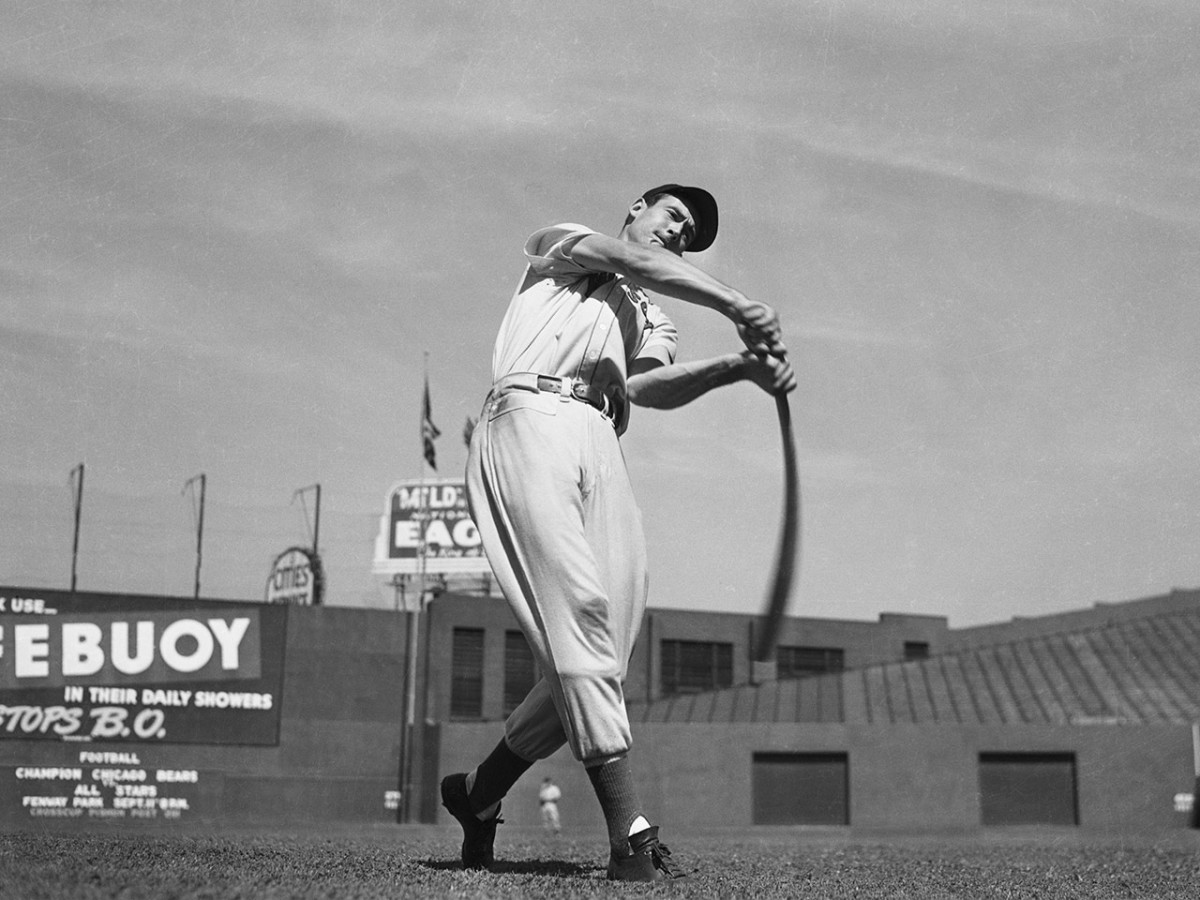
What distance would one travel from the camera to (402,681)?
36.6m

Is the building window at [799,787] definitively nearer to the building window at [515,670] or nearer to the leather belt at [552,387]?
the building window at [515,670]

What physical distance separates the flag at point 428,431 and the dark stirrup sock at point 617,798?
41.0 meters

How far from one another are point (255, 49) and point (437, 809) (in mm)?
25980

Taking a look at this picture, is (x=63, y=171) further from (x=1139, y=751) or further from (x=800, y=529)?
(x=1139, y=751)

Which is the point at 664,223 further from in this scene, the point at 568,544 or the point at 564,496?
the point at 568,544

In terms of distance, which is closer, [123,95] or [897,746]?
[123,95]

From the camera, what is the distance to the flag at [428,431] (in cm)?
4516

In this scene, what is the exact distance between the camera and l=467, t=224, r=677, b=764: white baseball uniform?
174 inches

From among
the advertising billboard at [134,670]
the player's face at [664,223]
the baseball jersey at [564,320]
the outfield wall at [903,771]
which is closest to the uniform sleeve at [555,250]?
the baseball jersey at [564,320]

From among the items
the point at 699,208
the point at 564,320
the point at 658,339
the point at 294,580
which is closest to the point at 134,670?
the point at 294,580

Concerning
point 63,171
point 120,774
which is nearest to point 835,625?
point 120,774

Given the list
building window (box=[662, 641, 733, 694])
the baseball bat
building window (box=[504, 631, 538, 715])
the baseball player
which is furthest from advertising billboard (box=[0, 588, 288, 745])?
the baseball bat

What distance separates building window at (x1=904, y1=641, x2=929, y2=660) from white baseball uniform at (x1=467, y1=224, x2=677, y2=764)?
46.1m

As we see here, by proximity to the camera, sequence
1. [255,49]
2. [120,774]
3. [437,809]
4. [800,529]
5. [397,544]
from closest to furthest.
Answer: [800,529] < [255,49] < [120,774] < [437,809] < [397,544]
